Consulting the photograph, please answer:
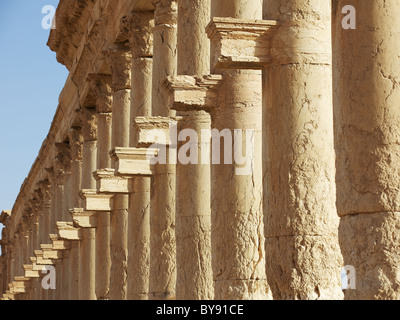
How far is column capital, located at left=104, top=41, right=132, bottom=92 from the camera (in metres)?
27.7

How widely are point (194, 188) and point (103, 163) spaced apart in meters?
12.9

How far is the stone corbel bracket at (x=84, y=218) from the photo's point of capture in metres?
29.5

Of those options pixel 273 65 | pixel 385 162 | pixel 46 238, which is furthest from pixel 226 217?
pixel 46 238

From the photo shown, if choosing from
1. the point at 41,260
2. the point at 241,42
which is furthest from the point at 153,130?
the point at 41,260

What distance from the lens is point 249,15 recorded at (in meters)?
14.9

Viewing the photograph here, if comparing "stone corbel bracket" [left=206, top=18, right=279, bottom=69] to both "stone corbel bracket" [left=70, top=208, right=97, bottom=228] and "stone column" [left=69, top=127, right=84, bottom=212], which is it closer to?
"stone corbel bracket" [left=70, top=208, right=97, bottom=228]

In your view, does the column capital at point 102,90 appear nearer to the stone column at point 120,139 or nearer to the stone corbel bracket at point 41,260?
the stone column at point 120,139

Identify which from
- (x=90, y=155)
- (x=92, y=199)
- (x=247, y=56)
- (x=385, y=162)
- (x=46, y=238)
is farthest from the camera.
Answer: (x=46, y=238)

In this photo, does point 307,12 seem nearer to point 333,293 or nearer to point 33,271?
point 333,293

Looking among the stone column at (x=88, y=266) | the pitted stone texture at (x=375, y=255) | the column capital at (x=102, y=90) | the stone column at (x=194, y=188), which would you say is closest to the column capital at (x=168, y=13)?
the stone column at (x=194, y=188)

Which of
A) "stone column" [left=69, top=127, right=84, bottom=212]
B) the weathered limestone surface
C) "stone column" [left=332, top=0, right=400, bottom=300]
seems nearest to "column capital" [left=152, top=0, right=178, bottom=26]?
the weathered limestone surface

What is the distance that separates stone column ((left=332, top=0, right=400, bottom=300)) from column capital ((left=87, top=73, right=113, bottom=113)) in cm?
2247
